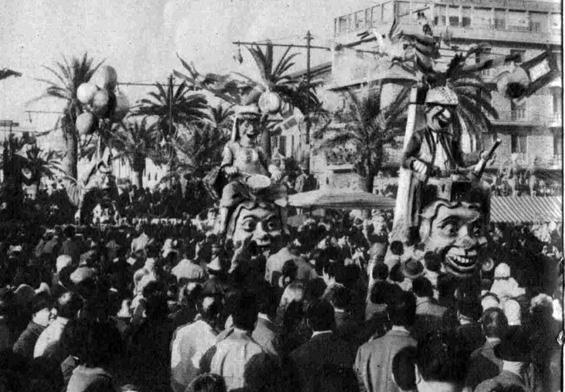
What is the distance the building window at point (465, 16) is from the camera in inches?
2005

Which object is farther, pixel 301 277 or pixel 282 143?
pixel 282 143

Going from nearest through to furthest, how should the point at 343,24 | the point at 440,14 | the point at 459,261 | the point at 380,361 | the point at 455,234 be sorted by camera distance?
1. the point at 380,361
2. the point at 459,261
3. the point at 455,234
4. the point at 440,14
5. the point at 343,24

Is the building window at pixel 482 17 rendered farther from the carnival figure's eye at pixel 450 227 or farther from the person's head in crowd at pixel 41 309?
the person's head in crowd at pixel 41 309

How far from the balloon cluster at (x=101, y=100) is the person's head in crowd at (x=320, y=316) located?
12485mm

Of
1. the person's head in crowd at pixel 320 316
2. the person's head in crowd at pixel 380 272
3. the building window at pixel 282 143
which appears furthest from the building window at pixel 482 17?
the person's head in crowd at pixel 320 316

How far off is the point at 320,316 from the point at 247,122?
Answer: 11.3 metres

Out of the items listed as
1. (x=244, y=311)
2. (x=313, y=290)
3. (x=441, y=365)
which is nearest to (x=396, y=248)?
(x=313, y=290)

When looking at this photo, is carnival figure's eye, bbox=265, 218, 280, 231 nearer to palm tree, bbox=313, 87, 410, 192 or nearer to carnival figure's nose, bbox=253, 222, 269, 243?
carnival figure's nose, bbox=253, 222, 269, 243

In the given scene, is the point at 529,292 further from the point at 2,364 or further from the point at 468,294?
the point at 2,364

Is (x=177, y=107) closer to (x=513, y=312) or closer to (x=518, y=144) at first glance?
(x=518, y=144)

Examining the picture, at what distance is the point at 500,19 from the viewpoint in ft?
172

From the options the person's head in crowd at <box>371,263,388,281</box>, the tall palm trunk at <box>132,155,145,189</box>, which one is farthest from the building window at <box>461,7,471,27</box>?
the person's head in crowd at <box>371,263,388,281</box>

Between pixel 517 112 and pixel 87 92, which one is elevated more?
pixel 517 112

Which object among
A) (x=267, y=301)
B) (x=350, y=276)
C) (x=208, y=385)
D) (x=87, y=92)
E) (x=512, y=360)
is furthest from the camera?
A: (x=87, y=92)
